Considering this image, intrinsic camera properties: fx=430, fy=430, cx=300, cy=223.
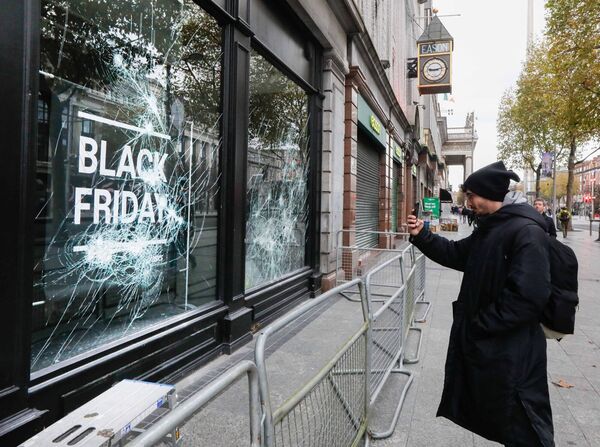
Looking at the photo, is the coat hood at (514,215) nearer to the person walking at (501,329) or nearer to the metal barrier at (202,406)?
the person walking at (501,329)

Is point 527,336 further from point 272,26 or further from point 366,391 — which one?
point 272,26

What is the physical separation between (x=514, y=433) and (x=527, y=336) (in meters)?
0.49

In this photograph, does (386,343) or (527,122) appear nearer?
(386,343)

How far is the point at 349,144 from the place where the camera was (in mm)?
9211

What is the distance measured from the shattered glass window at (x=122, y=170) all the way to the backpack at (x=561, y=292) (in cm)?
308

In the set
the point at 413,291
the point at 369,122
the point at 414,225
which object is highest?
Answer: the point at 369,122

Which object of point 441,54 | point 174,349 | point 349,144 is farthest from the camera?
point 441,54

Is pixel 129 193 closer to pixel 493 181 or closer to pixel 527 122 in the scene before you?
pixel 493 181

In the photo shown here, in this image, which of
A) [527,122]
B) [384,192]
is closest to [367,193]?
[384,192]

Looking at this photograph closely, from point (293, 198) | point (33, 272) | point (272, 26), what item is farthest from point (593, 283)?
point (33, 272)

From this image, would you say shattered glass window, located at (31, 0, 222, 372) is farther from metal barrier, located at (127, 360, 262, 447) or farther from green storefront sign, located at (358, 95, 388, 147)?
green storefront sign, located at (358, 95, 388, 147)

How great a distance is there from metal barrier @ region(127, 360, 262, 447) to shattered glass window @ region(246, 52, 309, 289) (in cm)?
420

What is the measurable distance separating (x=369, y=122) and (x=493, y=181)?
31.5 ft

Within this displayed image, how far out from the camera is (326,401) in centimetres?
215
